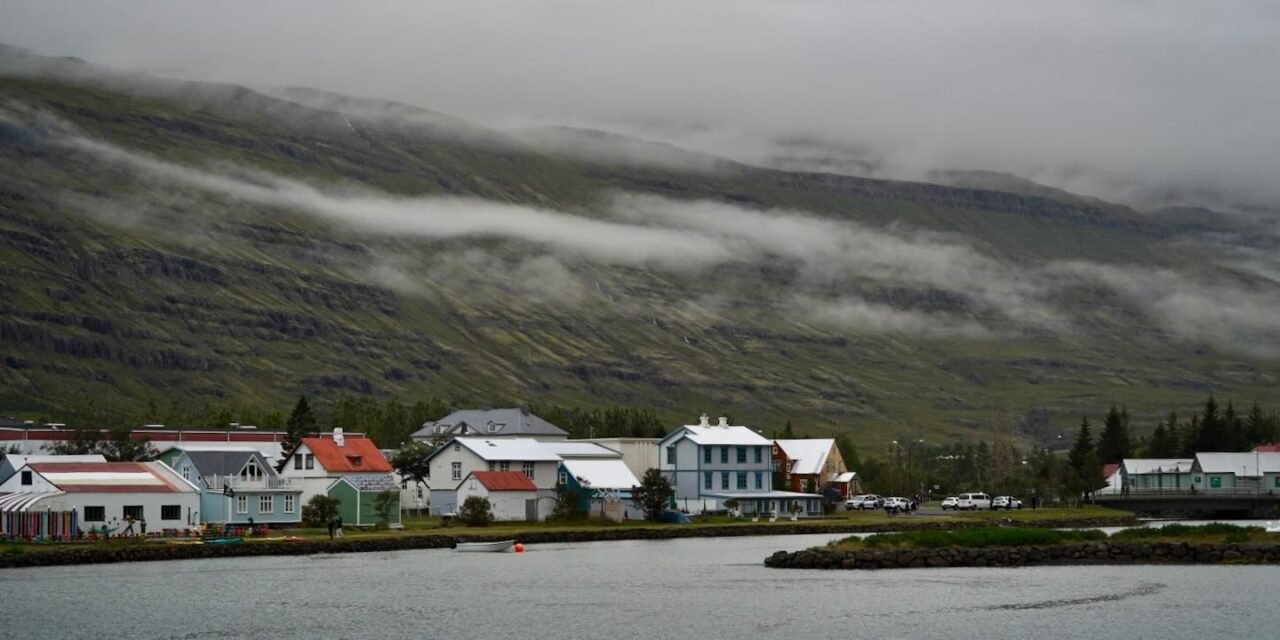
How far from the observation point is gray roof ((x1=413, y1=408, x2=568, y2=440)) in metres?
156

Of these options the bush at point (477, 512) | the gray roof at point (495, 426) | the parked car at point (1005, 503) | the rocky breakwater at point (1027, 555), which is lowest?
the rocky breakwater at point (1027, 555)

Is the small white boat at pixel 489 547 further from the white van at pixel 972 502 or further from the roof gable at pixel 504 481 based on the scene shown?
the white van at pixel 972 502

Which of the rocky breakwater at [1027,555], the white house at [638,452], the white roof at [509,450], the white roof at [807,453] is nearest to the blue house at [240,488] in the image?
the white roof at [509,450]

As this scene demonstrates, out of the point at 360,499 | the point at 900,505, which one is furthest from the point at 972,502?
the point at 360,499

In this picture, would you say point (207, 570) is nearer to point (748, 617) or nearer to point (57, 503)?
point (57, 503)

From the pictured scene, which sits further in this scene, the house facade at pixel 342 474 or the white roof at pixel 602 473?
the white roof at pixel 602 473

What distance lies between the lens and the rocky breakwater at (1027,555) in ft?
255

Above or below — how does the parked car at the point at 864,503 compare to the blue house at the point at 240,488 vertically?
below

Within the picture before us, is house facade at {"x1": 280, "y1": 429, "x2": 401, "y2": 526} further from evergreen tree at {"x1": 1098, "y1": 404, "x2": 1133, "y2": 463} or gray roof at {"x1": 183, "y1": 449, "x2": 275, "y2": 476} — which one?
evergreen tree at {"x1": 1098, "y1": 404, "x2": 1133, "y2": 463}

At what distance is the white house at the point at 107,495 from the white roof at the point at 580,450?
35.0 m

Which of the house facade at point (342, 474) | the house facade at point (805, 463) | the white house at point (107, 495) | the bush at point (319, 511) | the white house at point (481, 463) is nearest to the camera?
the white house at point (107, 495)

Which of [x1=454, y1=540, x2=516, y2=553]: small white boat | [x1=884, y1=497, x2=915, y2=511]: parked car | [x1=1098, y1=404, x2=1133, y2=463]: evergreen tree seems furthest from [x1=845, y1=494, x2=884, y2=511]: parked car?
[x1=454, y1=540, x2=516, y2=553]: small white boat

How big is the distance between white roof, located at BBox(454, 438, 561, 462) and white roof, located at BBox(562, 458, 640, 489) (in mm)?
1617

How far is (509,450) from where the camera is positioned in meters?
122
